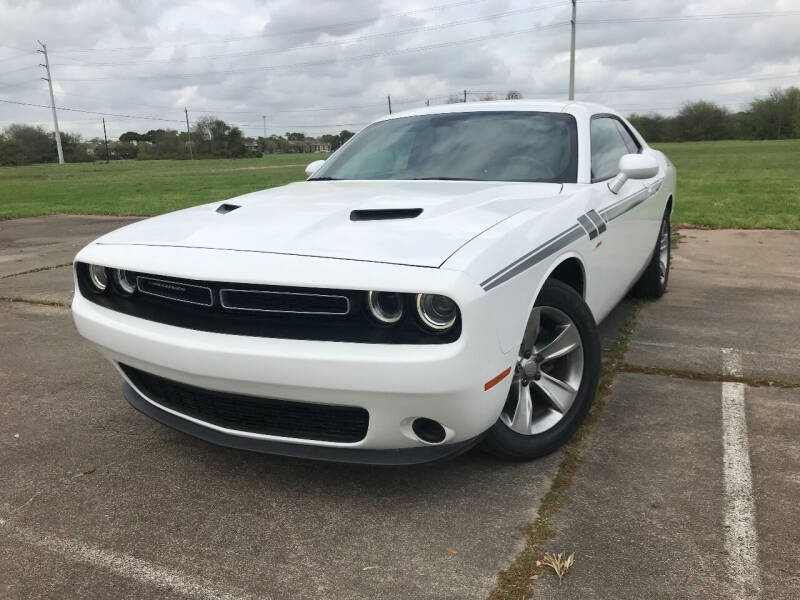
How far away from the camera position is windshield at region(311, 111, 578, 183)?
3.39 metres

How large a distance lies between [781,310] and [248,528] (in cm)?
424

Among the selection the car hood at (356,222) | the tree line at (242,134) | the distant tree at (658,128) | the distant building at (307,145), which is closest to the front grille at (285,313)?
the car hood at (356,222)

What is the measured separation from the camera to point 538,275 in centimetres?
247

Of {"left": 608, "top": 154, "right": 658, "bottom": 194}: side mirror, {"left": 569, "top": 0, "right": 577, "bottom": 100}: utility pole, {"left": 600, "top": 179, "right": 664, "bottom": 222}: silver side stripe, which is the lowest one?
{"left": 600, "top": 179, "right": 664, "bottom": 222}: silver side stripe

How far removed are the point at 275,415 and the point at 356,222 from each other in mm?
743

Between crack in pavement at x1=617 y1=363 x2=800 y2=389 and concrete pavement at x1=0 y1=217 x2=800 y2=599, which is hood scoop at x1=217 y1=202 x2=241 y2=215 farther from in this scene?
crack in pavement at x1=617 y1=363 x2=800 y2=389

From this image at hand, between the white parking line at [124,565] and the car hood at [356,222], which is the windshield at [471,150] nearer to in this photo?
the car hood at [356,222]

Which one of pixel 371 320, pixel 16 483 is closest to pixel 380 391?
pixel 371 320

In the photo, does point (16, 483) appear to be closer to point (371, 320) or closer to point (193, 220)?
point (193, 220)

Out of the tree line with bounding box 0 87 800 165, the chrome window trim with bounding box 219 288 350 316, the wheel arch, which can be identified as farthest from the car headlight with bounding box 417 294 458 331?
the tree line with bounding box 0 87 800 165

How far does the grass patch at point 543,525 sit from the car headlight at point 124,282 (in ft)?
5.60

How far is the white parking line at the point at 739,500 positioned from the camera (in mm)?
1990

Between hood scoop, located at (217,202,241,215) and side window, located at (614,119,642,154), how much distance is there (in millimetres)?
2793

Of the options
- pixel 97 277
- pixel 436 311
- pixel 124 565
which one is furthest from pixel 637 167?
pixel 124 565
